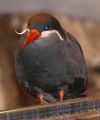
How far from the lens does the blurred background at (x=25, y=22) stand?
152cm

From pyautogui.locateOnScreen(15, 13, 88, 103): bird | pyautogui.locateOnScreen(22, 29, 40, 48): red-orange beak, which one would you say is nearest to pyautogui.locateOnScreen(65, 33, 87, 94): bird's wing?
pyautogui.locateOnScreen(15, 13, 88, 103): bird

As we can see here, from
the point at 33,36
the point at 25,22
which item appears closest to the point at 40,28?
the point at 33,36

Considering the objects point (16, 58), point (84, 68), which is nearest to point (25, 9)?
point (16, 58)

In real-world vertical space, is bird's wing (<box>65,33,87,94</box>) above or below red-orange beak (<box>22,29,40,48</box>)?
below

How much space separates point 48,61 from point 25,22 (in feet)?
0.72

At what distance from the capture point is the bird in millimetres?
1390

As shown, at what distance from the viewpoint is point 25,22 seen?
60.4 inches

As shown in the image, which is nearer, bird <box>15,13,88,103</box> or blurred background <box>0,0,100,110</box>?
bird <box>15,13,88,103</box>

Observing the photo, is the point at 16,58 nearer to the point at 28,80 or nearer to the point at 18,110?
the point at 28,80

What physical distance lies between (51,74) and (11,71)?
0.18m

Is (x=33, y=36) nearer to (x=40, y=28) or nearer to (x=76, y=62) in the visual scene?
(x=40, y=28)

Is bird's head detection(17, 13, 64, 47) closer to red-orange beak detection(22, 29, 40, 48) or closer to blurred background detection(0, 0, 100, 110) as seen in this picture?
red-orange beak detection(22, 29, 40, 48)

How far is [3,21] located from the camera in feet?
5.08

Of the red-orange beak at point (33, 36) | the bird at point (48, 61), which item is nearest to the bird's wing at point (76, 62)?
the bird at point (48, 61)
